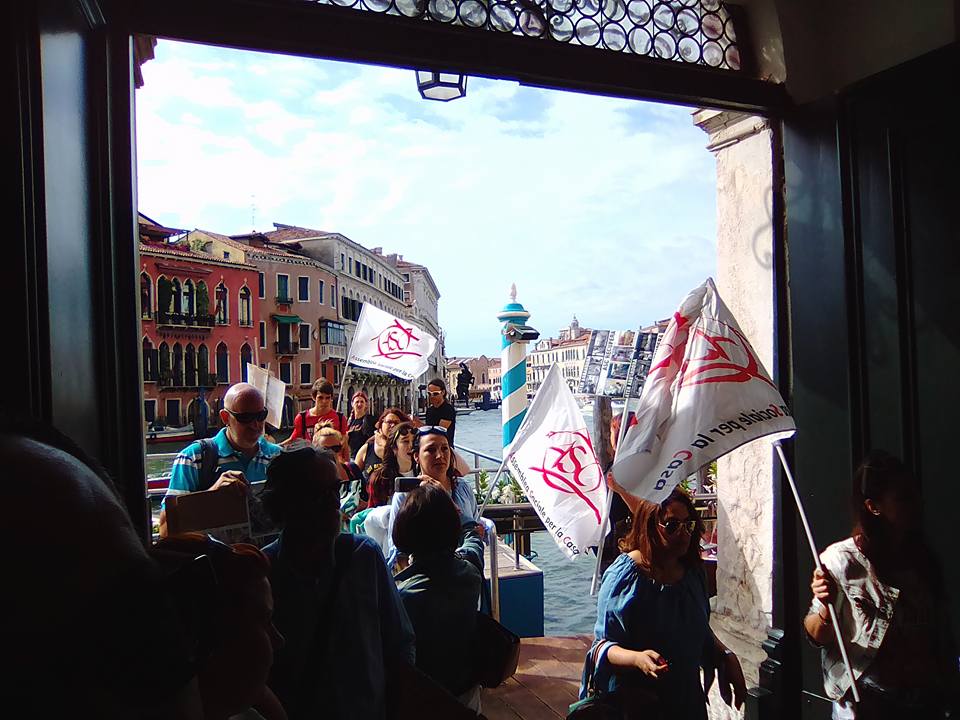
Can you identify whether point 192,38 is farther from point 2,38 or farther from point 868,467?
point 868,467

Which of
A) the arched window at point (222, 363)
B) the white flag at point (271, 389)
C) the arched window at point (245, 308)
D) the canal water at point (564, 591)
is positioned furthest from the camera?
the arched window at point (245, 308)

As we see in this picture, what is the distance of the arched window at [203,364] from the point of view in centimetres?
4134

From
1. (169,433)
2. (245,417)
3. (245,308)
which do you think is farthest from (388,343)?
(245,308)

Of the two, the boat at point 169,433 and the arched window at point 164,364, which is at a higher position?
the arched window at point 164,364

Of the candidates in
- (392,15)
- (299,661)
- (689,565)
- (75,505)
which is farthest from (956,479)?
(75,505)

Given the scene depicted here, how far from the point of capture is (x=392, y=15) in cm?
259

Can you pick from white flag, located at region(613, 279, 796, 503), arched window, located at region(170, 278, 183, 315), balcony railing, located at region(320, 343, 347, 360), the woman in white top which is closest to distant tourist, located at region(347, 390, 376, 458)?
white flag, located at region(613, 279, 796, 503)

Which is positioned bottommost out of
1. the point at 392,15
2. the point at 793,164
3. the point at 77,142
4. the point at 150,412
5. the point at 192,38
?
the point at 150,412

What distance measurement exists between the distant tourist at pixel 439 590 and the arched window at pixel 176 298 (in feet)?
133

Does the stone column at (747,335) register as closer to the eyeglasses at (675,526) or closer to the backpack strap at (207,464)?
the eyeglasses at (675,526)

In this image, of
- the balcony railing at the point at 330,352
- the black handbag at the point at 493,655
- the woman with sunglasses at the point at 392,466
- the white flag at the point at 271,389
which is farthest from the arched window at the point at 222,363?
the black handbag at the point at 493,655

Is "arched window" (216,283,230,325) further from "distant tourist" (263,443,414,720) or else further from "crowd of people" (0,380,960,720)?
"distant tourist" (263,443,414,720)

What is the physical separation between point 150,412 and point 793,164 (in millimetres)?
43475

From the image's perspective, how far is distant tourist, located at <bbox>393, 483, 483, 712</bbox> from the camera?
225cm
